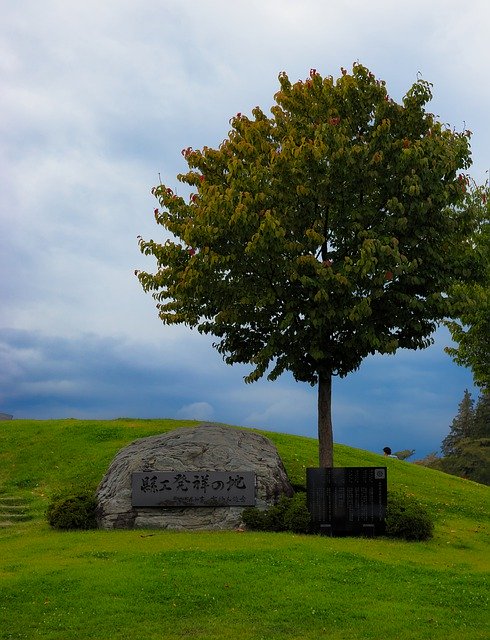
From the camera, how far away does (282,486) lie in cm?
2503

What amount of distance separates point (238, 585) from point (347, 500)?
8.83 meters

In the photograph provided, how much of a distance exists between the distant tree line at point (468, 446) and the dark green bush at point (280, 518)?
3119 centimetres

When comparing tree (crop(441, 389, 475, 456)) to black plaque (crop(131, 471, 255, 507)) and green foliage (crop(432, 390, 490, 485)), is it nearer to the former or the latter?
green foliage (crop(432, 390, 490, 485))

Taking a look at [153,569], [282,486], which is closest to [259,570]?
[153,569]

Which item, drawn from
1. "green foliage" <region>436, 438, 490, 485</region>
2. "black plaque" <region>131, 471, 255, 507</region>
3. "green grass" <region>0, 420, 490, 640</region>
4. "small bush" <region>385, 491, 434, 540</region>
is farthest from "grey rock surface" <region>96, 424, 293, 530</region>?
"green foliage" <region>436, 438, 490, 485</region>

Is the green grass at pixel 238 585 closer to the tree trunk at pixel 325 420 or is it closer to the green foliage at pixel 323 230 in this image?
the tree trunk at pixel 325 420

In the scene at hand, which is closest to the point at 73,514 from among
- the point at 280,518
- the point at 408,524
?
the point at 280,518

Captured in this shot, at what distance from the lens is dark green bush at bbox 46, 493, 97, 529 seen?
2398cm

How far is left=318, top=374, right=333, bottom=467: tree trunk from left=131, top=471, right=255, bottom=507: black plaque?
4.26 m

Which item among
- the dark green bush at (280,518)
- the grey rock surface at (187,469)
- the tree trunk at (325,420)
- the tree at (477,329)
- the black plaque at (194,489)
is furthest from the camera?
the tree at (477,329)

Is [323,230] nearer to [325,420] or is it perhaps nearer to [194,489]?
[325,420]

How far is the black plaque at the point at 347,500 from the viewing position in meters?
23.3

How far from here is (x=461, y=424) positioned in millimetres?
69625

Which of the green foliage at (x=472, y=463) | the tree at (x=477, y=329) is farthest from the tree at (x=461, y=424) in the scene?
the tree at (x=477, y=329)
